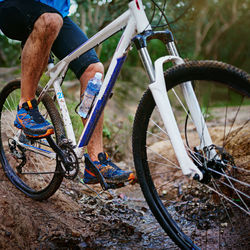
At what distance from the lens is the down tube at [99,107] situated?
5.41ft

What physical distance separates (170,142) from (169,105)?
1.41ft

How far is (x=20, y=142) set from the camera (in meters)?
2.29

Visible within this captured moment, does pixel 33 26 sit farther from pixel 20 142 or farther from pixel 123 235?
pixel 123 235

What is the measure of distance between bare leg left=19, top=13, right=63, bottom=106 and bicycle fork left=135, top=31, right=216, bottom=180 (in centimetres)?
57

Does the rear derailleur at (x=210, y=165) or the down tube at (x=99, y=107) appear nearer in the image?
the rear derailleur at (x=210, y=165)

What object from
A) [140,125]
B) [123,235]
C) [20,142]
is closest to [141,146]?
[140,125]

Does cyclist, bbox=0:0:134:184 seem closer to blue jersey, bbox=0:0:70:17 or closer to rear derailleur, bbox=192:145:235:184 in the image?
blue jersey, bbox=0:0:70:17

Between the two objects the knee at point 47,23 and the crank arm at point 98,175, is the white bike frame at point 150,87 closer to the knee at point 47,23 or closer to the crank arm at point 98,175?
the crank arm at point 98,175

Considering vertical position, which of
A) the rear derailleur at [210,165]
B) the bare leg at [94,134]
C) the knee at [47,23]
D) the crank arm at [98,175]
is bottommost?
the crank arm at [98,175]

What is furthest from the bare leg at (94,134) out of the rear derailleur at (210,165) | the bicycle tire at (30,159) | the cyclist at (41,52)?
the rear derailleur at (210,165)

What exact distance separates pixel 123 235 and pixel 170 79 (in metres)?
1.08

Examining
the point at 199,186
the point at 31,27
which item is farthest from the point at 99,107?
the point at 199,186

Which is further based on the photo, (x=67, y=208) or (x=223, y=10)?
(x=223, y=10)

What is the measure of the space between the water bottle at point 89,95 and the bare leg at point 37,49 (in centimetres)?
33
